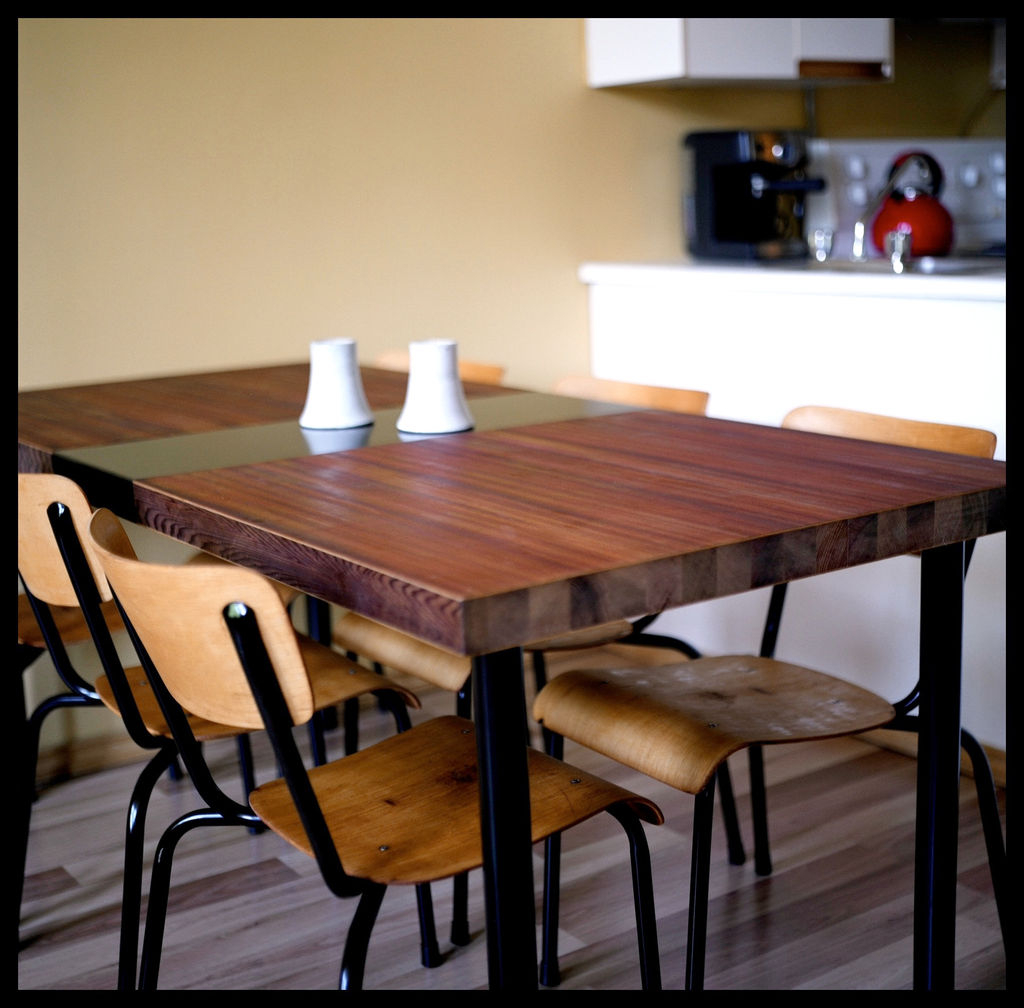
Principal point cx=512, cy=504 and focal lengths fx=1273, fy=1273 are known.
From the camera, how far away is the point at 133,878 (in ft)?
5.41

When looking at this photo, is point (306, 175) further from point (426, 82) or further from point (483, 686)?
point (483, 686)

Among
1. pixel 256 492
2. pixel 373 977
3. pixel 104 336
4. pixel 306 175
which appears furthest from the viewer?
pixel 306 175

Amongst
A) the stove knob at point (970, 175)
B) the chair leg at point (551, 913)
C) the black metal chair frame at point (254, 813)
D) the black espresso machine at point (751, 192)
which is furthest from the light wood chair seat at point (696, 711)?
the stove knob at point (970, 175)

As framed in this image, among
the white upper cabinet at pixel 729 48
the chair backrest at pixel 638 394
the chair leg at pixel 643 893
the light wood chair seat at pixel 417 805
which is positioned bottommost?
the chair leg at pixel 643 893

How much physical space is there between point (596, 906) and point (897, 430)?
2.88 feet

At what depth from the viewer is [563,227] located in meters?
3.29

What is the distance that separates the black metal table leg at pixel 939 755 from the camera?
1.45m

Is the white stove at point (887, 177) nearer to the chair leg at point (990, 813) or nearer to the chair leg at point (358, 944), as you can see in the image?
A: the chair leg at point (990, 813)

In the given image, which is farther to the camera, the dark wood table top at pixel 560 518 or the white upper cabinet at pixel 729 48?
the white upper cabinet at pixel 729 48

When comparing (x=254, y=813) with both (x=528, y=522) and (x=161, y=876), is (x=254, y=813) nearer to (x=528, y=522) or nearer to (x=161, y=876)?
(x=161, y=876)

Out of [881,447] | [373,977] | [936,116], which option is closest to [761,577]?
[881,447]

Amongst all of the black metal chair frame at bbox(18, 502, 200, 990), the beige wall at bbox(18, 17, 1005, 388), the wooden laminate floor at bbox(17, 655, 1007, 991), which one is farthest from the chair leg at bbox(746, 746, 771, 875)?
the beige wall at bbox(18, 17, 1005, 388)

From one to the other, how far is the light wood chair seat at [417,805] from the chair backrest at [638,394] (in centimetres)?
81

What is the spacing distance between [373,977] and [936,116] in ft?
→ 10.7
